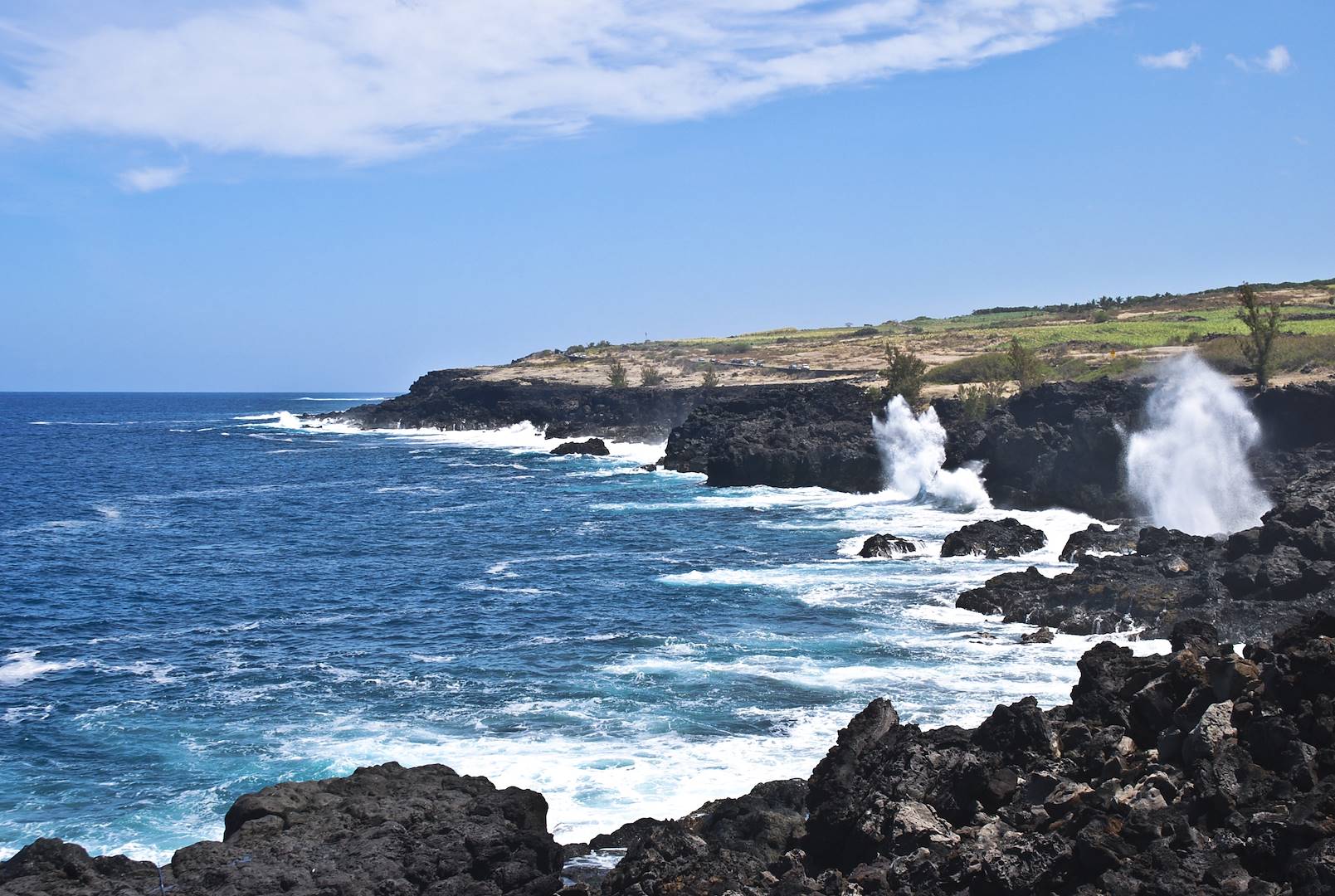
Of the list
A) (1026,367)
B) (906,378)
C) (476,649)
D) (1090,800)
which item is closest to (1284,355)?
(1026,367)

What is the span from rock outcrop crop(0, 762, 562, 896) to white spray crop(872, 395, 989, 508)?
146 ft

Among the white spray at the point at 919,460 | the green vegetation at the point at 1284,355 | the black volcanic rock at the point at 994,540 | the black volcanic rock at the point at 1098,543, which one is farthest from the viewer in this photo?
the green vegetation at the point at 1284,355

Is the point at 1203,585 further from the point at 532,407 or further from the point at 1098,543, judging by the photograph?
the point at 532,407

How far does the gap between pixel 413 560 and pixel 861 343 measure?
98.9 metres

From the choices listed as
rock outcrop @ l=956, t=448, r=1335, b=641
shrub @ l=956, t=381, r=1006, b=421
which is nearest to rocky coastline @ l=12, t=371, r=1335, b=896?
rock outcrop @ l=956, t=448, r=1335, b=641

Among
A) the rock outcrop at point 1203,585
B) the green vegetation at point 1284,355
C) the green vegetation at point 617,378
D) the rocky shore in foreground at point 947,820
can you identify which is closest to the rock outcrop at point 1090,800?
the rocky shore in foreground at point 947,820

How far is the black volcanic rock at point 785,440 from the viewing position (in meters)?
71.1

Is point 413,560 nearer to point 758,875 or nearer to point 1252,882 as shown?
point 758,875

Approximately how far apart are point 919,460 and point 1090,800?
52945mm

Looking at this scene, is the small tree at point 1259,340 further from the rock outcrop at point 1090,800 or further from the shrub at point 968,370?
the rock outcrop at point 1090,800

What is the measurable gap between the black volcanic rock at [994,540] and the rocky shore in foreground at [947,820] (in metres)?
24.4

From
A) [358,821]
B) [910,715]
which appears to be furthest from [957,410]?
[358,821]

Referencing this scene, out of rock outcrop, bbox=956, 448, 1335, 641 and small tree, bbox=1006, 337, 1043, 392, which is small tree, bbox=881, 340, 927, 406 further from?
rock outcrop, bbox=956, 448, 1335, 641

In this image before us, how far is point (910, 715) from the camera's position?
995 inches
